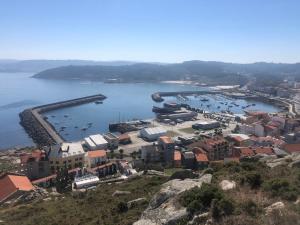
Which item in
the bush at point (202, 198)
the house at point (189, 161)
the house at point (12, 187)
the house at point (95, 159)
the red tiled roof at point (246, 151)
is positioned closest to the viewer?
the bush at point (202, 198)

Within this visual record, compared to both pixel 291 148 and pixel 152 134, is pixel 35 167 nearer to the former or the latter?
pixel 152 134

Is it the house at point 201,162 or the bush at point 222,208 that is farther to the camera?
the house at point 201,162

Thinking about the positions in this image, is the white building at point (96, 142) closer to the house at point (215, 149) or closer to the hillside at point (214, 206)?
the house at point (215, 149)

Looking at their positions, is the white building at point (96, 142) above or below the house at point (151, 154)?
below

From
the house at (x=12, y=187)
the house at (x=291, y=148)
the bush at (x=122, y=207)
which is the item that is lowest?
the house at (x=12, y=187)

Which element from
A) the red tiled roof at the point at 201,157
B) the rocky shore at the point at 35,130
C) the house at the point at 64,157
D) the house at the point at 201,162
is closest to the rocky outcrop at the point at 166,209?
the house at the point at 201,162

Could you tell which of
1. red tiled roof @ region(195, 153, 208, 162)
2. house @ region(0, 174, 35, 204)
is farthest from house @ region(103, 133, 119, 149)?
house @ region(0, 174, 35, 204)

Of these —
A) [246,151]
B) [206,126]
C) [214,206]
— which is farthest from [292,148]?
[214,206]
